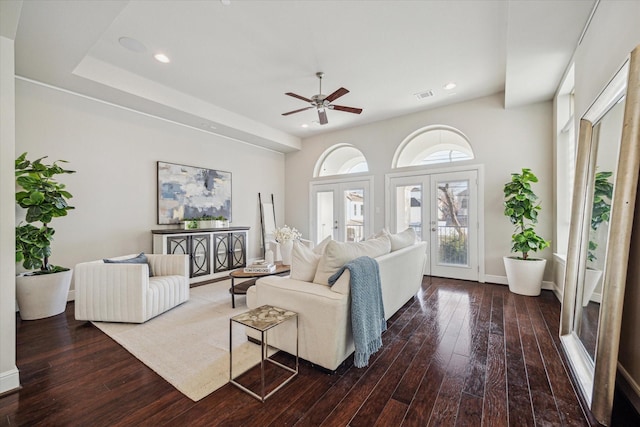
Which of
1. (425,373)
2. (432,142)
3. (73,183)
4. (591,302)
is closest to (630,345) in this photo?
(591,302)

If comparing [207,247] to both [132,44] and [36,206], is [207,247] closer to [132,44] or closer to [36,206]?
[36,206]

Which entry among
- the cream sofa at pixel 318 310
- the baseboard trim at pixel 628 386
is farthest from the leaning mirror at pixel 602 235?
the cream sofa at pixel 318 310

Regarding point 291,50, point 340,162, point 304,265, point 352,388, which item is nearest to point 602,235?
point 352,388

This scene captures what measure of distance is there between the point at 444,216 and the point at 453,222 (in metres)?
0.19

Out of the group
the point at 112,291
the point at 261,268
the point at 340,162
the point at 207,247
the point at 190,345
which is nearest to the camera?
the point at 190,345

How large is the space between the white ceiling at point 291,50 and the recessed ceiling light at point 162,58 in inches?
2.7

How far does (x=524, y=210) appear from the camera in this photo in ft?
13.1

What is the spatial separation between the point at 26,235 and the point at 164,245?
5.04 feet

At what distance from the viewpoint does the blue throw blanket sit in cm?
199

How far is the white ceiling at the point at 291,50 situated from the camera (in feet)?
8.43

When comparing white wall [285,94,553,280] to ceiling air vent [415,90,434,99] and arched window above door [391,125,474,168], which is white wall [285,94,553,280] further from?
ceiling air vent [415,90,434,99]

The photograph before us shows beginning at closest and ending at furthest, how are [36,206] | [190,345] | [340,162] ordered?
1. [190,345]
2. [36,206]
3. [340,162]

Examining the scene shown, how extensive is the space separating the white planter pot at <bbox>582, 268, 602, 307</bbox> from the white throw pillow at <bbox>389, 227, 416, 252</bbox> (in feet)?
5.26

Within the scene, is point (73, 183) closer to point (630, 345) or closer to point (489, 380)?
point (489, 380)
